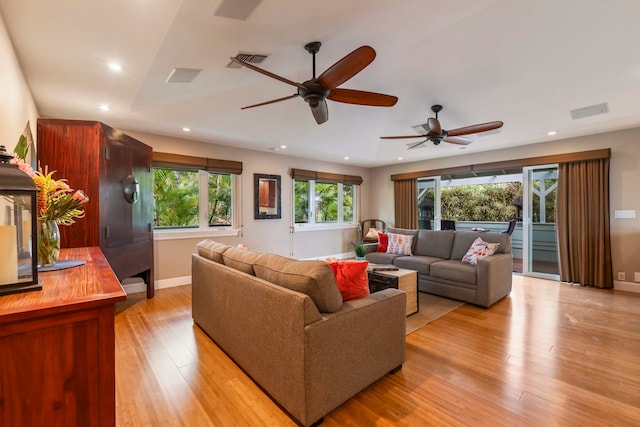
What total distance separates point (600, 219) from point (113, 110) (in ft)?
23.4

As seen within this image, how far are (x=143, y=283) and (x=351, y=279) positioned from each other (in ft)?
12.4

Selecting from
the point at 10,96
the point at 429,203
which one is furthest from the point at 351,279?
the point at 429,203

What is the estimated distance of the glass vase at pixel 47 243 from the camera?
4.89 ft

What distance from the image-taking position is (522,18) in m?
2.56

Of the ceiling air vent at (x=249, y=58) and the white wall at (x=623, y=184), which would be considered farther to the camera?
the white wall at (x=623, y=184)

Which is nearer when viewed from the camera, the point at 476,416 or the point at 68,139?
the point at 476,416

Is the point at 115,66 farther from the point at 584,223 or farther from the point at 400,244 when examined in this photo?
the point at 584,223

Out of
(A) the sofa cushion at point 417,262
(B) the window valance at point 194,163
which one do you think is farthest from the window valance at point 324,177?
(A) the sofa cushion at point 417,262

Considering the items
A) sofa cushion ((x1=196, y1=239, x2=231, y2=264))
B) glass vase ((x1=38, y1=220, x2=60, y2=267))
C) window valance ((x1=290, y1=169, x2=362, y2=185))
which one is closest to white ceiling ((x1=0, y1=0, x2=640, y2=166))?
glass vase ((x1=38, y1=220, x2=60, y2=267))

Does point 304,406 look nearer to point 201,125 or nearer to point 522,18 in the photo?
point 522,18

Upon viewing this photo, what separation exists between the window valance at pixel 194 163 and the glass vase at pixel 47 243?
3211mm

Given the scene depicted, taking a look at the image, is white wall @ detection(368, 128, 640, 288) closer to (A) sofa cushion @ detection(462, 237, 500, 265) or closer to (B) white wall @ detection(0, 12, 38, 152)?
(A) sofa cushion @ detection(462, 237, 500, 265)

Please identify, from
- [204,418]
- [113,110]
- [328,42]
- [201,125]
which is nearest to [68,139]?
[113,110]

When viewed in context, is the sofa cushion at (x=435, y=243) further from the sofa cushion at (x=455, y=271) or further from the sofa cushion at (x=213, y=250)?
the sofa cushion at (x=213, y=250)
